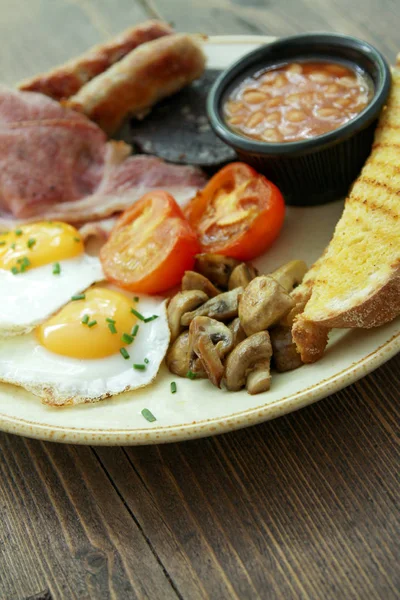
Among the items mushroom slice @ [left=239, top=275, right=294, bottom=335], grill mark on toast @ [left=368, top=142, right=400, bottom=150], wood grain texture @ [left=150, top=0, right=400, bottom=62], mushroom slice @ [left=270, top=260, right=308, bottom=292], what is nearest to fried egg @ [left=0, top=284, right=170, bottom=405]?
mushroom slice @ [left=239, top=275, right=294, bottom=335]

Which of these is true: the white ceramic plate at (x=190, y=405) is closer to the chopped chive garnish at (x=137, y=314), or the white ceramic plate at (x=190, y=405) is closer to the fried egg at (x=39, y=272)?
the chopped chive garnish at (x=137, y=314)

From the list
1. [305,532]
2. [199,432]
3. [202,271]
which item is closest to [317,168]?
[202,271]

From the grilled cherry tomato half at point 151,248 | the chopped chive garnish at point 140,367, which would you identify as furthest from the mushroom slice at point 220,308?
the grilled cherry tomato half at point 151,248

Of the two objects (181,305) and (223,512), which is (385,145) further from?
(223,512)

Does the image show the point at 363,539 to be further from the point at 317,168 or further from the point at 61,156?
the point at 61,156

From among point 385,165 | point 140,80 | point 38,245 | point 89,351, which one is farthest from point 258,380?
point 140,80

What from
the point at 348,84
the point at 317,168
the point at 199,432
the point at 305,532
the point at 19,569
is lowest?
the point at 19,569
